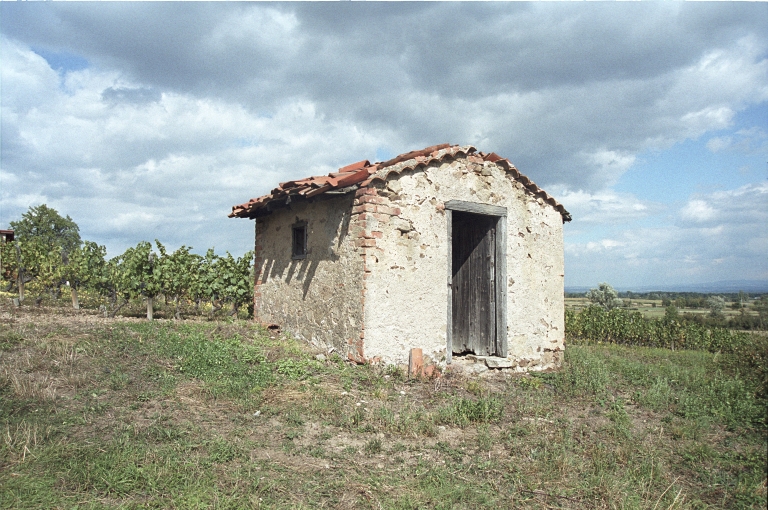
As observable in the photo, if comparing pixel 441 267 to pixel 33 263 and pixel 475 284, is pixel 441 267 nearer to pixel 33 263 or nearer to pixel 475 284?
pixel 475 284

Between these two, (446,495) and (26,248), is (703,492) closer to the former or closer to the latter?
(446,495)

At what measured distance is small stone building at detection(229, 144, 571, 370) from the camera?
766 centimetres

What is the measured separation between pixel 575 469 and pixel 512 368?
444 cm

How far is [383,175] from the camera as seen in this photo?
7.61 meters

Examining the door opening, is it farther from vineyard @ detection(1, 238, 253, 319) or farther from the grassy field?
vineyard @ detection(1, 238, 253, 319)

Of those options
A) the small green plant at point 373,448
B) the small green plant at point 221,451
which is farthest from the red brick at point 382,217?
the small green plant at point 221,451

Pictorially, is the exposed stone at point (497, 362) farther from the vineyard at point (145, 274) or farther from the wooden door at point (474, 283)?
the vineyard at point (145, 274)

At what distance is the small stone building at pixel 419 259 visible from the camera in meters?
7.66

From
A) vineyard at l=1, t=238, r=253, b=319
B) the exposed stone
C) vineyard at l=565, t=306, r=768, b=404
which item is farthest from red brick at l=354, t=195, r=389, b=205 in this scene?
vineyard at l=565, t=306, r=768, b=404

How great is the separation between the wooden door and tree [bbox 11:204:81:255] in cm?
3811

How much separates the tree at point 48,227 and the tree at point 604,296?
130 ft

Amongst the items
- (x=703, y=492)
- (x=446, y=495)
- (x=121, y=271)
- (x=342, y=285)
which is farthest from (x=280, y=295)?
(x=703, y=492)

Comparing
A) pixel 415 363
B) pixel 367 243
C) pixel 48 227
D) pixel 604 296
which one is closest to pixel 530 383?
pixel 415 363

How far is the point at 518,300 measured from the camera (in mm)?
9047
